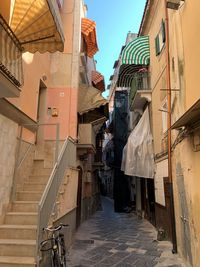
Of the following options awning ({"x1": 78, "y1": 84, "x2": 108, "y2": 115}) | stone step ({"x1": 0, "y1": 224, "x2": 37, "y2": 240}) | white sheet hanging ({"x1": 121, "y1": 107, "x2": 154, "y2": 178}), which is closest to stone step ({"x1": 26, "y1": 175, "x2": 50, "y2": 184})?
stone step ({"x1": 0, "y1": 224, "x2": 37, "y2": 240})

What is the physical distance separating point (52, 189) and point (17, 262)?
1.77 meters

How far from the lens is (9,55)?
16.4 ft

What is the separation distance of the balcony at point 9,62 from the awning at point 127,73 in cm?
878

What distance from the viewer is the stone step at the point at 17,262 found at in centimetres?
496

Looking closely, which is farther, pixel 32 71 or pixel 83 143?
pixel 83 143

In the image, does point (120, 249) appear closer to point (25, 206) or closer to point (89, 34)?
point (25, 206)

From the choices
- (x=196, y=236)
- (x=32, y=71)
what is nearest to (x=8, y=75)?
(x=32, y=71)

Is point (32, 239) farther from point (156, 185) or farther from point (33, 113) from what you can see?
point (156, 185)

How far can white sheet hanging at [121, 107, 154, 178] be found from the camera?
38.0ft

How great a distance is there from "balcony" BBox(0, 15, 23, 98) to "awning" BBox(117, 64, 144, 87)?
28.8 ft

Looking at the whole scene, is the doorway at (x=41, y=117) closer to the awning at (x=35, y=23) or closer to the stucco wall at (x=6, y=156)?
the stucco wall at (x=6, y=156)

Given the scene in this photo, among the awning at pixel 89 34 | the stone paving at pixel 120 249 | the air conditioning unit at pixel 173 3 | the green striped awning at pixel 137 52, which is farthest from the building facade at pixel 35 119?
the air conditioning unit at pixel 173 3

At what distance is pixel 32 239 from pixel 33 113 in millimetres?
4394

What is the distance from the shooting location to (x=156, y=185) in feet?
35.5
